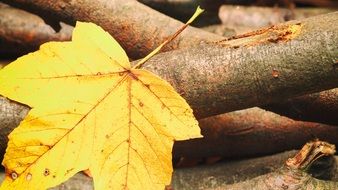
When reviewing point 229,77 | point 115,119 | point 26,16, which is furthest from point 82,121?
point 26,16

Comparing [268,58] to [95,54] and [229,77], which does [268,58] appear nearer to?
[229,77]

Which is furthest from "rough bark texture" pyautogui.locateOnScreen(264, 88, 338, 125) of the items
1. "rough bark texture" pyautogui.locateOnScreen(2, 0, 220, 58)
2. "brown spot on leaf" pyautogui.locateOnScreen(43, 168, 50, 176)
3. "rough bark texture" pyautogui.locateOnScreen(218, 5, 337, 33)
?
"rough bark texture" pyautogui.locateOnScreen(218, 5, 337, 33)

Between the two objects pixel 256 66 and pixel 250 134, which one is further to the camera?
pixel 250 134

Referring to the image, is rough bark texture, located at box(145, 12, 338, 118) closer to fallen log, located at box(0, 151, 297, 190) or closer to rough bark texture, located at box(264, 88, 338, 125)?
rough bark texture, located at box(264, 88, 338, 125)

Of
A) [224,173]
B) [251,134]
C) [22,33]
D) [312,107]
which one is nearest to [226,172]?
[224,173]

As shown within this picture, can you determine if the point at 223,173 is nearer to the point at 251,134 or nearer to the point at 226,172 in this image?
the point at 226,172

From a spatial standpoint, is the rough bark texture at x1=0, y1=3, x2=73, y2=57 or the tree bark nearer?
the tree bark

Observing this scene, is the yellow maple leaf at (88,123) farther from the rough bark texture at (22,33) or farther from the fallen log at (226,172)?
the rough bark texture at (22,33)
